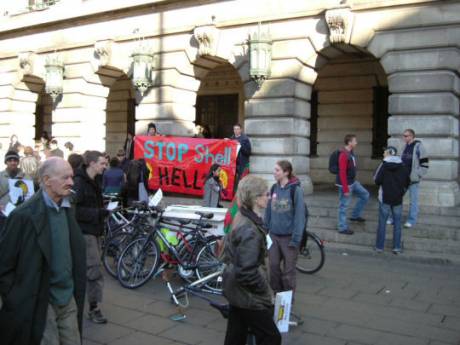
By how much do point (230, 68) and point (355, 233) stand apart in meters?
10.2

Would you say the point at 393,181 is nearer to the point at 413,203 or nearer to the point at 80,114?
the point at 413,203

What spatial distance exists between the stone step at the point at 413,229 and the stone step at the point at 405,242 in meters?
0.13

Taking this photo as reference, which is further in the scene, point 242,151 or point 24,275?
point 242,151

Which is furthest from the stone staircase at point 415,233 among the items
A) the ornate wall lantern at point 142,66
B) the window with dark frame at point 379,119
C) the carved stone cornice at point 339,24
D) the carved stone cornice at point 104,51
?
the carved stone cornice at point 104,51

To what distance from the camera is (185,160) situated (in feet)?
43.3

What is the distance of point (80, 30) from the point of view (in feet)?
56.2

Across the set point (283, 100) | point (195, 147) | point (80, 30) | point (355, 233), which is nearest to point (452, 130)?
point (355, 233)

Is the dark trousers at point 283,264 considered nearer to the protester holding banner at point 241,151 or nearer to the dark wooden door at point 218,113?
the protester holding banner at point 241,151

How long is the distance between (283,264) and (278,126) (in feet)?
24.1

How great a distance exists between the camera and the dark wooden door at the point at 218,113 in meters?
19.0

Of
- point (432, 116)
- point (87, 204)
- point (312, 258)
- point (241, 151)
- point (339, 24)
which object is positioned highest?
point (339, 24)

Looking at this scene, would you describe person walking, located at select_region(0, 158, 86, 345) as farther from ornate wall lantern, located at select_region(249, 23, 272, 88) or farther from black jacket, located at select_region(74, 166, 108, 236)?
ornate wall lantern, located at select_region(249, 23, 272, 88)

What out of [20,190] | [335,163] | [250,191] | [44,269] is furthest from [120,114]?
[44,269]

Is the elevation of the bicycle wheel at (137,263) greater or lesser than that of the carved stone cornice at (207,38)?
lesser
